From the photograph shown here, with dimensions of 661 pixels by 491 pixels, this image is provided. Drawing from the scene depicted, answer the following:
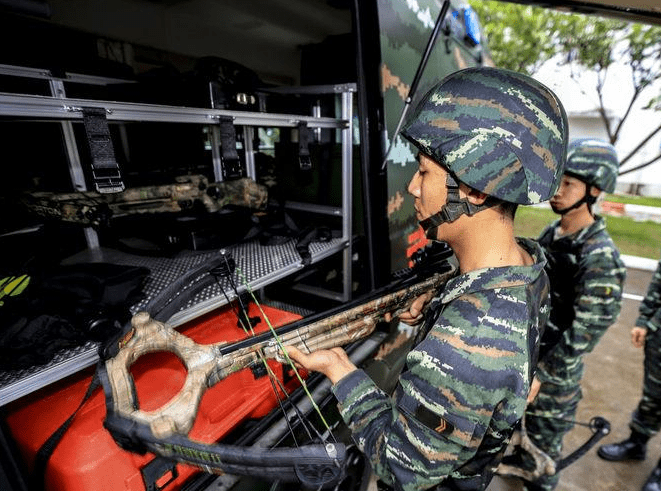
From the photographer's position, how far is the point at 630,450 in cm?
302

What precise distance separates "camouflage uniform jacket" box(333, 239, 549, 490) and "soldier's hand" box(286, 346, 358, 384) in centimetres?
16

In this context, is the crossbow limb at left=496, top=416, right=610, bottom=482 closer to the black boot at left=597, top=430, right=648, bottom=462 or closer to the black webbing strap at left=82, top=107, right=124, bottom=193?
the black boot at left=597, top=430, right=648, bottom=462

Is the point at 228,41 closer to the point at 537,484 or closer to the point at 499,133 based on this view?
the point at 499,133

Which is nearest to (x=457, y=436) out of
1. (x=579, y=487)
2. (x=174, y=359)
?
(x=174, y=359)

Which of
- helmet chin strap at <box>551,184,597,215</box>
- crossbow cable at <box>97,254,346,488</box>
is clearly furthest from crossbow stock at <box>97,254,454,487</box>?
helmet chin strap at <box>551,184,597,215</box>

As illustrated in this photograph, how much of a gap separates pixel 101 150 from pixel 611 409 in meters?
5.04

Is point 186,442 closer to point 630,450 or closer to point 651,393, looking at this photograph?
point 651,393

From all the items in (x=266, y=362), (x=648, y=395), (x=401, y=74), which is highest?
(x=401, y=74)

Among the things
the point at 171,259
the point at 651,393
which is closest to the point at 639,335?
the point at 651,393

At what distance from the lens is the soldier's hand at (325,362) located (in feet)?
4.47

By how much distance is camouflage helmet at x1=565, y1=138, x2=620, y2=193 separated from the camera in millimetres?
2416

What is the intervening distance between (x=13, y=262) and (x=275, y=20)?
367cm

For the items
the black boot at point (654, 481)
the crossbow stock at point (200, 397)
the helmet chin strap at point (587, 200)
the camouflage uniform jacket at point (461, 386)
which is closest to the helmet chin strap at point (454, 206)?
the camouflage uniform jacket at point (461, 386)

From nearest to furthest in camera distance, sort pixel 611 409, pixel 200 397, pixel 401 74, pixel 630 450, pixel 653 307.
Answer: pixel 200 397, pixel 401 74, pixel 653 307, pixel 630 450, pixel 611 409
